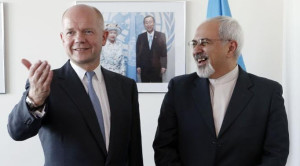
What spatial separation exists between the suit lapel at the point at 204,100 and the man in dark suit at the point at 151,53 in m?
1.23

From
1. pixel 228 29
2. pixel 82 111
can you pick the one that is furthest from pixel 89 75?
pixel 228 29

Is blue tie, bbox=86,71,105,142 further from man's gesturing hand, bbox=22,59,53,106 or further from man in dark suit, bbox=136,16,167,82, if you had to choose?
man in dark suit, bbox=136,16,167,82

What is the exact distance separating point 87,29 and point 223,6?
62.9 inches

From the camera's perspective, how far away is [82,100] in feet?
5.02

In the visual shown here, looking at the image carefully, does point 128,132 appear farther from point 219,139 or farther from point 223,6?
point 223,6

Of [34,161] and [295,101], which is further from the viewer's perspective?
[34,161]

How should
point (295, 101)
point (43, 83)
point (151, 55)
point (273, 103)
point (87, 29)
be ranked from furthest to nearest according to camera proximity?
point (151, 55) → point (295, 101) → point (273, 103) → point (87, 29) → point (43, 83)

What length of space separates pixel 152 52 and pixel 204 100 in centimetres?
141

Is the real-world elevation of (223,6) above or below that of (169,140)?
above

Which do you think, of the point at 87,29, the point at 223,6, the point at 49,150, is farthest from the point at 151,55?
the point at 49,150

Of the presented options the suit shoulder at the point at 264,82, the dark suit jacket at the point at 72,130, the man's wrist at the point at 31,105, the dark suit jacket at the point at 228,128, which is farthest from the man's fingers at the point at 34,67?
the suit shoulder at the point at 264,82

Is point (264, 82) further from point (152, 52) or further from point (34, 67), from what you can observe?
point (152, 52)

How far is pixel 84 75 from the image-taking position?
164cm

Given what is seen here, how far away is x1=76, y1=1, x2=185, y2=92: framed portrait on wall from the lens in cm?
306
